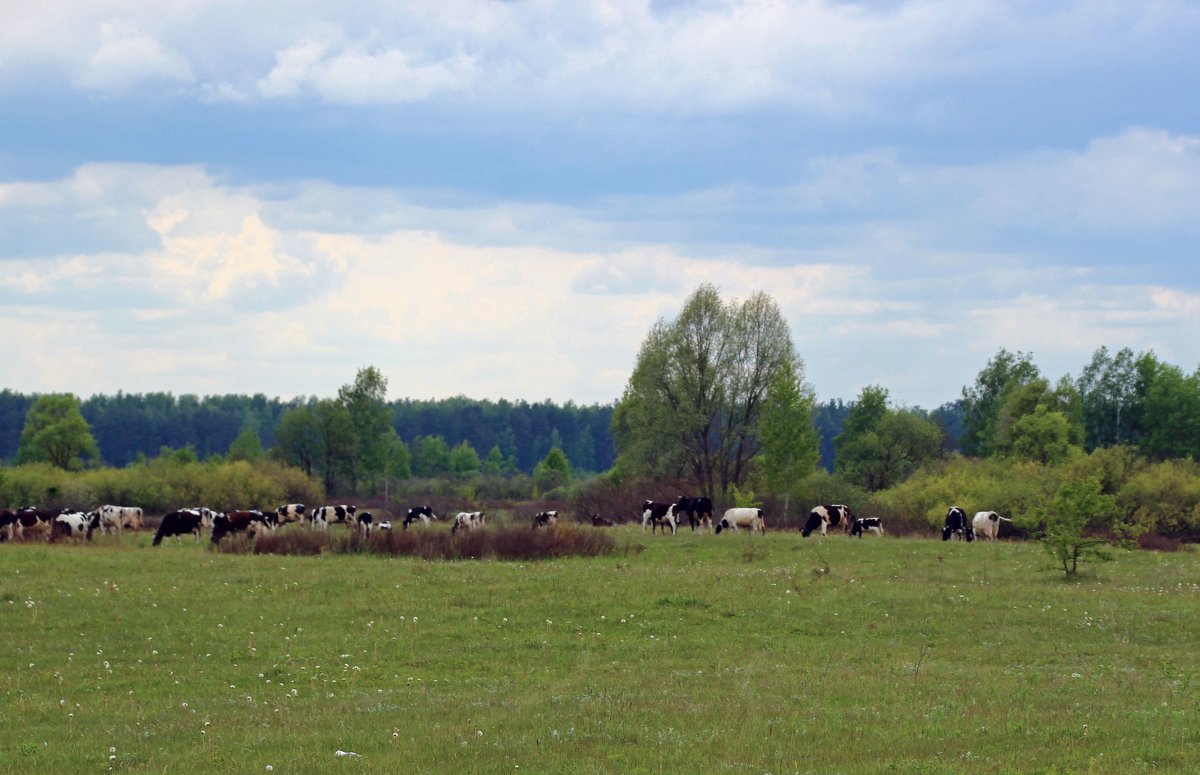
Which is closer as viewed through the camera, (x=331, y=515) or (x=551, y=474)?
(x=331, y=515)

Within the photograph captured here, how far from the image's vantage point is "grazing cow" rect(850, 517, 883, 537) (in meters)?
56.5

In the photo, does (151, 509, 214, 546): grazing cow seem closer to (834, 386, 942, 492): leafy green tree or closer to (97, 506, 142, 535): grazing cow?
(97, 506, 142, 535): grazing cow

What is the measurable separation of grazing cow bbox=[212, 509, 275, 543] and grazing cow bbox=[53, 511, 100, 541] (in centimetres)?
557

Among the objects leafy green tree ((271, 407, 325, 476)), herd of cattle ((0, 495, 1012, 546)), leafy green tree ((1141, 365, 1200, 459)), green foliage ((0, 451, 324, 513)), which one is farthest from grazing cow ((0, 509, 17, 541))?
leafy green tree ((1141, 365, 1200, 459))

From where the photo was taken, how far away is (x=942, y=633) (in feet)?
83.5

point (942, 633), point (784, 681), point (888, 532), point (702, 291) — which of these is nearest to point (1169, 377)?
point (702, 291)

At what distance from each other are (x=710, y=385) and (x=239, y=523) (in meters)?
43.3

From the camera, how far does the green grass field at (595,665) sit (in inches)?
536

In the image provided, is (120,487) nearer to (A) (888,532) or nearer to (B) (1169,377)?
(A) (888,532)

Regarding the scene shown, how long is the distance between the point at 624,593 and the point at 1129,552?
24.0 meters

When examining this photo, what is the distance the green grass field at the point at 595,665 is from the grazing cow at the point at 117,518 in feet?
53.6

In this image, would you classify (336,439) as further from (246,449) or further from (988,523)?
(988,523)

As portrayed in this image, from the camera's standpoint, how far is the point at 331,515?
203 feet

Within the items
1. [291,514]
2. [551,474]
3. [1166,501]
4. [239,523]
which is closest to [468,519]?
[291,514]
